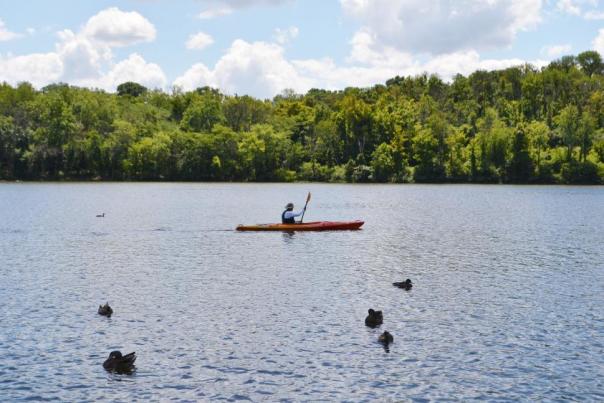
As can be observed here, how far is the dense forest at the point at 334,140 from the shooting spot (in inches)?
5969

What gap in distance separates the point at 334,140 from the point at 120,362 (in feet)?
501

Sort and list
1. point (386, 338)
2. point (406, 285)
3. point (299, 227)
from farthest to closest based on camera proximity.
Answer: point (299, 227), point (406, 285), point (386, 338)

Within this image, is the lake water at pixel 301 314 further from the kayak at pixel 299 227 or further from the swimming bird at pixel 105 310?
the kayak at pixel 299 227

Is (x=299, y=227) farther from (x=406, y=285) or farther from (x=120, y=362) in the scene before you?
(x=120, y=362)

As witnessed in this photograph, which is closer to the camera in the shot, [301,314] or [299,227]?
[301,314]

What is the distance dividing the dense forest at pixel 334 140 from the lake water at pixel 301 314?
326 feet

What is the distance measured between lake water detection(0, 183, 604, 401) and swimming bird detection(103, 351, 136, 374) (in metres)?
0.29

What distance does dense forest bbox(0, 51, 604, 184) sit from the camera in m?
152

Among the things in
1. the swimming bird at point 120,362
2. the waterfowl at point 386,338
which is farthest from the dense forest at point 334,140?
the swimming bird at point 120,362

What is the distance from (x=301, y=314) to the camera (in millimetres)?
27047

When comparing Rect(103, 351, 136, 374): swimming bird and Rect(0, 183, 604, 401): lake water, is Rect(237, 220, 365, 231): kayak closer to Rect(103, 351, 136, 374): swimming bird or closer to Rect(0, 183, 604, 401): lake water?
Rect(0, 183, 604, 401): lake water

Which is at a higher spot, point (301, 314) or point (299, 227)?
point (299, 227)

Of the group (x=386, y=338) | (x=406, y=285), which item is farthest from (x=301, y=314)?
(x=406, y=285)

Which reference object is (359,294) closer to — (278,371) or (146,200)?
(278,371)
